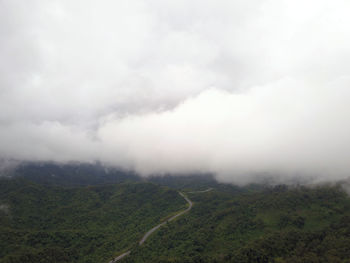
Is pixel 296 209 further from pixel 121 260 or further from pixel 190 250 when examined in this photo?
pixel 121 260

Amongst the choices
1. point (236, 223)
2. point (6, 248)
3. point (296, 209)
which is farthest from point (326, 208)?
point (6, 248)

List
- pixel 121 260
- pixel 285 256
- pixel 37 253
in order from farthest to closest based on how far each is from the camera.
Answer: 1. pixel 121 260
2. pixel 37 253
3. pixel 285 256

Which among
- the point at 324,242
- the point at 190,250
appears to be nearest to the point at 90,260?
the point at 190,250

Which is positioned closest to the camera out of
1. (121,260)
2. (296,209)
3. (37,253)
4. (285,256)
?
(285,256)

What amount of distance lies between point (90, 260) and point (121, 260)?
3543 cm

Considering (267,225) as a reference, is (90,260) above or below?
below

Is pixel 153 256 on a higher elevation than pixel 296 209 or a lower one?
lower

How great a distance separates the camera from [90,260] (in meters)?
193

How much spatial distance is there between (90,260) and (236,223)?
15203 cm

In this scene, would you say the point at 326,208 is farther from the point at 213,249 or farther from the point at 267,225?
the point at 213,249

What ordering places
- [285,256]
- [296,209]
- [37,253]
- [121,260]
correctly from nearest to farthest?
[285,256], [37,253], [121,260], [296,209]

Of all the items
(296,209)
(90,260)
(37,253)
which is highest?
(296,209)

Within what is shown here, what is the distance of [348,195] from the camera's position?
19888cm

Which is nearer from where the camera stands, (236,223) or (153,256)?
(153,256)
